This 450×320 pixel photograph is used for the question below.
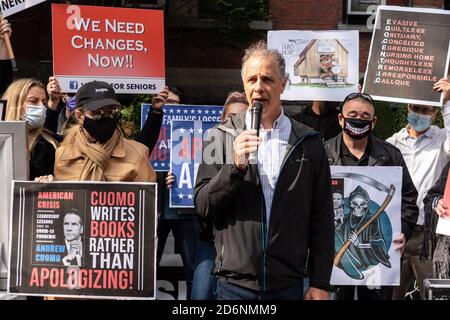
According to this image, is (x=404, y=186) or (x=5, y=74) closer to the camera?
(x=404, y=186)

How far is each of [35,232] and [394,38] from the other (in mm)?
3963

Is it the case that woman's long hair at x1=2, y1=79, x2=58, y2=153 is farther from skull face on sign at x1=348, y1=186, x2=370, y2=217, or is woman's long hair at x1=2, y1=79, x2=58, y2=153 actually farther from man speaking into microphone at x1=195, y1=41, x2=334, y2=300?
skull face on sign at x1=348, y1=186, x2=370, y2=217

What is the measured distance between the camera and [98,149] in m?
3.92

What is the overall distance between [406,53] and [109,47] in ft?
8.22

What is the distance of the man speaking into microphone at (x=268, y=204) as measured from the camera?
338cm

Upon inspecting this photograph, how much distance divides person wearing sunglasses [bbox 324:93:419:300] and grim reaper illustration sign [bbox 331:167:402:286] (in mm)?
171

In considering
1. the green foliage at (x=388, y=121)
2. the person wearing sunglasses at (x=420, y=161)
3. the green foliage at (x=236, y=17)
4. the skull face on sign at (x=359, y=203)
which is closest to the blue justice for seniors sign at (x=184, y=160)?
the skull face on sign at (x=359, y=203)

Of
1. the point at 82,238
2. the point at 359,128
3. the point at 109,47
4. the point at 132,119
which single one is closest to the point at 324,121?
the point at 359,128

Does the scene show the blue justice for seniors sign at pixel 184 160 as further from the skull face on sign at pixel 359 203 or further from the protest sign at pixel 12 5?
the protest sign at pixel 12 5

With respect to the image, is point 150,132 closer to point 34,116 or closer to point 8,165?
point 34,116

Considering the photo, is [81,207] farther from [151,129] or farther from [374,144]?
[374,144]

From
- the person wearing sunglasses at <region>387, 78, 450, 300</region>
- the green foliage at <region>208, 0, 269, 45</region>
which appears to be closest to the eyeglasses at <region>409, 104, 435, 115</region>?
the person wearing sunglasses at <region>387, 78, 450, 300</region>

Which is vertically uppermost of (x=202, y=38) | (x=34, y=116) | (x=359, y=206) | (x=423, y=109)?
(x=202, y=38)

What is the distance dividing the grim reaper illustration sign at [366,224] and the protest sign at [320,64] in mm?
1644
